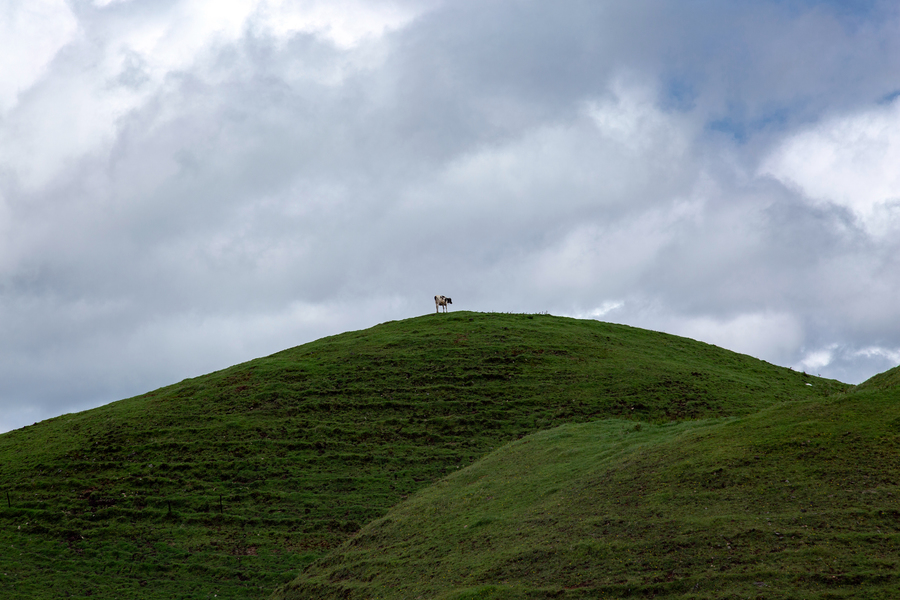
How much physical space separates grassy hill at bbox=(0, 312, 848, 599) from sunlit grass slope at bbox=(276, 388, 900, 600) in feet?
12.3

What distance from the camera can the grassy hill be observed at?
91.7ft

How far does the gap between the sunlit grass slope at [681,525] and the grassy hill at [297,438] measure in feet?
12.3

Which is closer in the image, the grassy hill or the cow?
the grassy hill

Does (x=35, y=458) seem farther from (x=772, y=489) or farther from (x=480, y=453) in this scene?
(x=772, y=489)

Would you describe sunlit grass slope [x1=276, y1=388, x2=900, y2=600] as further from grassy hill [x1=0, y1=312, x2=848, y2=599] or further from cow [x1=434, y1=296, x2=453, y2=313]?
cow [x1=434, y1=296, x2=453, y2=313]

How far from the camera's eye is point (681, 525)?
53.3ft

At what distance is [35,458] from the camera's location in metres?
36.0

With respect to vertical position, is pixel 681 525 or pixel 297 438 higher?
pixel 297 438

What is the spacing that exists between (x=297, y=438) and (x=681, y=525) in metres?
24.9

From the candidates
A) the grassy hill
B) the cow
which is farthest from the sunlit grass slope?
the cow

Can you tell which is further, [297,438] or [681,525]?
[297,438]

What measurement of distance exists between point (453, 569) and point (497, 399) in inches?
844

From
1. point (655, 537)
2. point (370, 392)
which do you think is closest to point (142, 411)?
point (370, 392)

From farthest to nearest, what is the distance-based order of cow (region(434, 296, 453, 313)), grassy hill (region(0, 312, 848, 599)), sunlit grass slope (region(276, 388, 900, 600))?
cow (region(434, 296, 453, 313))
grassy hill (region(0, 312, 848, 599))
sunlit grass slope (region(276, 388, 900, 600))
